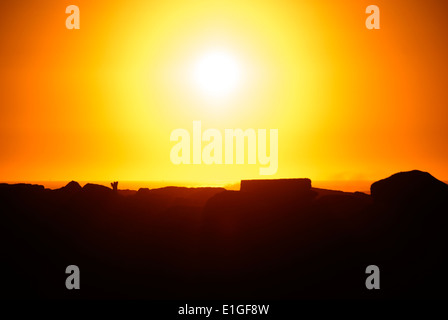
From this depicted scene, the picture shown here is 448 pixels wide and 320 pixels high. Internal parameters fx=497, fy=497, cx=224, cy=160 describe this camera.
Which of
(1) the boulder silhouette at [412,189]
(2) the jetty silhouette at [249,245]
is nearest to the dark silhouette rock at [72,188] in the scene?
(2) the jetty silhouette at [249,245]

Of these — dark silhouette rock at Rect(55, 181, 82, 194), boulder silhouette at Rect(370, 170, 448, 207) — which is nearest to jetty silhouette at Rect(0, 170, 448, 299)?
boulder silhouette at Rect(370, 170, 448, 207)

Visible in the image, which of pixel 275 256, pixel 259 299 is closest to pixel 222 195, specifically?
pixel 275 256

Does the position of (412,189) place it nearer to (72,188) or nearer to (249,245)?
(249,245)

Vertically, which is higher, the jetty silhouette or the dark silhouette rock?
the dark silhouette rock

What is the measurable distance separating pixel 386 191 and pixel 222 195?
997 centimetres

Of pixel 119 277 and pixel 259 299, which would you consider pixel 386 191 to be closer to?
pixel 259 299

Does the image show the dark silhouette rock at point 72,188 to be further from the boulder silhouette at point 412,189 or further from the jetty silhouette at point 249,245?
the boulder silhouette at point 412,189

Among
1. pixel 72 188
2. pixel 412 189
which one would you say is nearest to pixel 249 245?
pixel 412 189

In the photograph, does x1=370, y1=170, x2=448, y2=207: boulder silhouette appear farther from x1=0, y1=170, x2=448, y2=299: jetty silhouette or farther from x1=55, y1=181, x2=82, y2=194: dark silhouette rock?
x1=55, y1=181, x2=82, y2=194: dark silhouette rock
